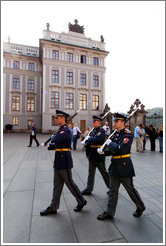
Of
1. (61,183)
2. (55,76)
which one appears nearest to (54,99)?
(55,76)

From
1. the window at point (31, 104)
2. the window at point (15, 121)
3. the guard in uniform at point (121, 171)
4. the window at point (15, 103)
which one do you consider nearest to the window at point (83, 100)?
the window at point (31, 104)

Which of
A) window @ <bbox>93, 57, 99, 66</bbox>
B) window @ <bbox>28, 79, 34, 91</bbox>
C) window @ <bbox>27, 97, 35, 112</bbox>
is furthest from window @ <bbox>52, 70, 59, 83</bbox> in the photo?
window @ <bbox>93, 57, 99, 66</bbox>

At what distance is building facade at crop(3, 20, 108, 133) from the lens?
27.1 metres

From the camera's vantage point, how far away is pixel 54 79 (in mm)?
27641

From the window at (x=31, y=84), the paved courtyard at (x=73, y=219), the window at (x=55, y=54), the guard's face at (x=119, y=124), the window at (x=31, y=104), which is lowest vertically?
the paved courtyard at (x=73, y=219)

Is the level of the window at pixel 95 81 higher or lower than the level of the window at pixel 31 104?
higher

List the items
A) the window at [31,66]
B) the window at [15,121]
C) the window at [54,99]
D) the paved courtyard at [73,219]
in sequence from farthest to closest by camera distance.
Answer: the window at [31,66], the window at [15,121], the window at [54,99], the paved courtyard at [73,219]

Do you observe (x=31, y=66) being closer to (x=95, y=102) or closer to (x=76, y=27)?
(x=76, y=27)

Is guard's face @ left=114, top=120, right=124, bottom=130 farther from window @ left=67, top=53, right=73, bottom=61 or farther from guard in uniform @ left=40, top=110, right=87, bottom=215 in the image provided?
window @ left=67, top=53, right=73, bottom=61

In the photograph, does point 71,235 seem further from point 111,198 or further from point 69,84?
point 69,84

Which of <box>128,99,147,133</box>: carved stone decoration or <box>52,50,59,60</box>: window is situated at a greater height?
<box>52,50,59,60</box>: window

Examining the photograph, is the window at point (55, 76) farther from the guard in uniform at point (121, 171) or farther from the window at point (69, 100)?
the guard in uniform at point (121, 171)

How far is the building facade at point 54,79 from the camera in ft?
88.9

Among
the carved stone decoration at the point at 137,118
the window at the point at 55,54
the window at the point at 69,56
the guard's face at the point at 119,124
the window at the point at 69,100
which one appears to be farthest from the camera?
the window at the point at 69,56
